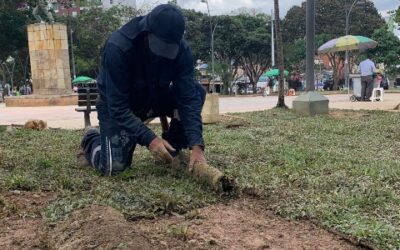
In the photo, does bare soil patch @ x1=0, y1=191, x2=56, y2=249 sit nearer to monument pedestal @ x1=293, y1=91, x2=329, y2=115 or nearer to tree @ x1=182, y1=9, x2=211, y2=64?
monument pedestal @ x1=293, y1=91, x2=329, y2=115

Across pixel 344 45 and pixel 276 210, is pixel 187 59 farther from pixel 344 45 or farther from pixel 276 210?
pixel 344 45

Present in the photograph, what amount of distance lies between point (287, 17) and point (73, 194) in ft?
136

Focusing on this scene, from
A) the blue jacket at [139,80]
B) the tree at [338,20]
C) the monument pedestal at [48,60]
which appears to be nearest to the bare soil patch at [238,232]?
the blue jacket at [139,80]

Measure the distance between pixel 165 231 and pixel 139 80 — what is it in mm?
1474

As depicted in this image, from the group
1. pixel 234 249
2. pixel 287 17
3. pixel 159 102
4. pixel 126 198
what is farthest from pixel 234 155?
pixel 287 17

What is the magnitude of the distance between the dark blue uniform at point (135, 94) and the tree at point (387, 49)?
34.6m

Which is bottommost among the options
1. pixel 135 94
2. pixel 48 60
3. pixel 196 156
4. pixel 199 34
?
pixel 196 156

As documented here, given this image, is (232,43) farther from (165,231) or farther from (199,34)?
(165,231)

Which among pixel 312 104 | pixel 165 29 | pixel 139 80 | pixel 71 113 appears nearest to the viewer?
pixel 165 29

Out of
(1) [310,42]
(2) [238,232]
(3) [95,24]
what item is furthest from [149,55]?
(3) [95,24]

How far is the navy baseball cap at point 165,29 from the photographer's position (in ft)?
10.4

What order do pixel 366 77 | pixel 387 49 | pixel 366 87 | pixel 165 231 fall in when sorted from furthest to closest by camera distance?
pixel 387 49 → pixel 366 87 → pixel 366 77 → pixel 165 231

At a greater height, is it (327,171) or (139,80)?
(139,80)

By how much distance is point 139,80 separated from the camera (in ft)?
11.9
